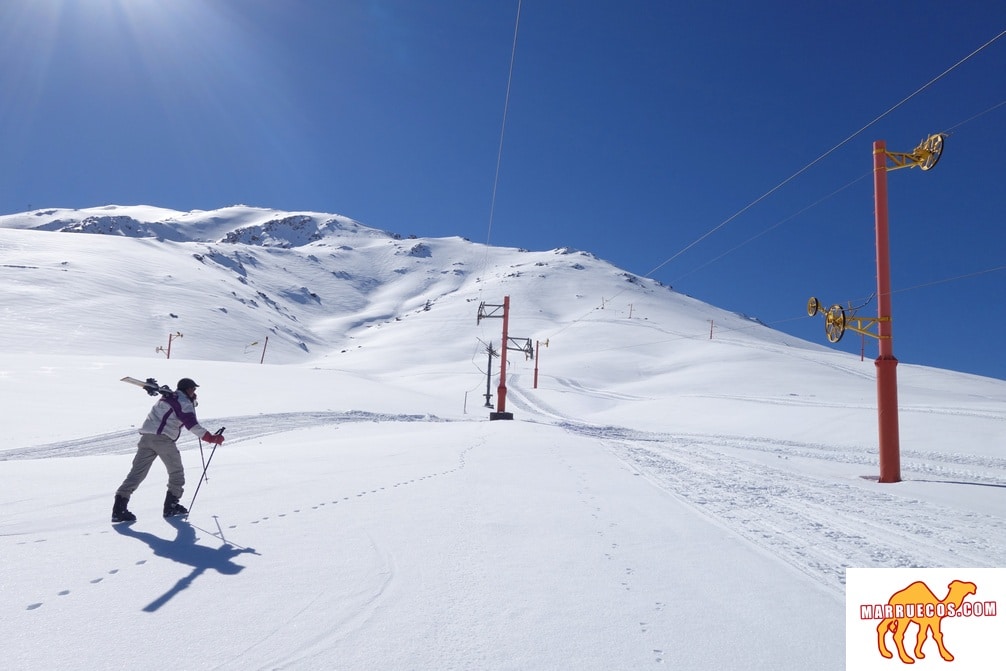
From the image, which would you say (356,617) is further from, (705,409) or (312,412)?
(705,409)

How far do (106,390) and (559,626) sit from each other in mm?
A: 28196

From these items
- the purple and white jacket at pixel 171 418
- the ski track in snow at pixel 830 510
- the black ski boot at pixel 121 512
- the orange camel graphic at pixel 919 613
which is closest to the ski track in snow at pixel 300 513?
the black ski boot at pixel 121 512

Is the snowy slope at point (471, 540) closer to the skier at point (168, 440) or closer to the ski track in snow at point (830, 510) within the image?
the ski track in snow at point (830, 510)

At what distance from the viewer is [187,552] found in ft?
18.3

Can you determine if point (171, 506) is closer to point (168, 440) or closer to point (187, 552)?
point (168, 440)

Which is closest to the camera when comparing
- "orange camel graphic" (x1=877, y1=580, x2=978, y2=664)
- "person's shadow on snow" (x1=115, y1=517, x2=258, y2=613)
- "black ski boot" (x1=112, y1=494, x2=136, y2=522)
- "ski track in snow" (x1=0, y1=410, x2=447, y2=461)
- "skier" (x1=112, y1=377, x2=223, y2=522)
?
"orange camel graphic" (x1=877, y1=580, x2=978, y2=664)

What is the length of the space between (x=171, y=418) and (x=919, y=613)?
7457 millimetres

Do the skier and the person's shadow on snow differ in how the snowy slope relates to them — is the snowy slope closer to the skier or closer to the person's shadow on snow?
the person's shadow on snow

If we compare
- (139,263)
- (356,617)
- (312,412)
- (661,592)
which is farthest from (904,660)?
(139,263)

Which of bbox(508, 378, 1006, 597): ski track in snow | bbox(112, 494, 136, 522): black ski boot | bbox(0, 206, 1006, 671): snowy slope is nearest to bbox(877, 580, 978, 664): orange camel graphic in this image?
bbox(0, 206, 1006, 671): snowy slope

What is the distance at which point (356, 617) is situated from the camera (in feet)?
13.8

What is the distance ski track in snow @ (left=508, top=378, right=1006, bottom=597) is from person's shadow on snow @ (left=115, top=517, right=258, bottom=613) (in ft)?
17.4

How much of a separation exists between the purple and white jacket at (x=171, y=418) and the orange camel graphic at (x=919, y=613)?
6864 millimetres

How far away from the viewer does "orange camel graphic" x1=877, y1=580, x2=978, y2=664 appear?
3.98 meters
